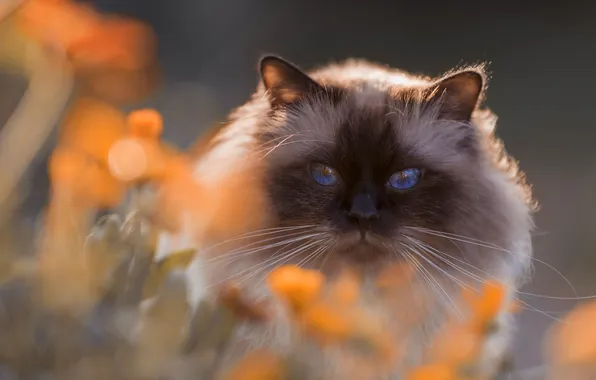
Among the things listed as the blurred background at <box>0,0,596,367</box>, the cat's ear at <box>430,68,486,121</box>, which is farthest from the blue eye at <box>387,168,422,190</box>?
the blurred background at <box>0,0,596,367</box>

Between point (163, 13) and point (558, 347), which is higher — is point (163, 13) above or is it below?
above

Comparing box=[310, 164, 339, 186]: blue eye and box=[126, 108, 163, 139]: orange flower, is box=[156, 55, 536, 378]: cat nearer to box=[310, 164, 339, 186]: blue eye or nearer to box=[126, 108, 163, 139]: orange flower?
box=[310, 164, 339, 186]: blue eye

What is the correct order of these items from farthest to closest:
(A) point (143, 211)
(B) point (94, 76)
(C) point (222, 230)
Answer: (C) point (222, 230)
(B) point (94, 76)
(A) point (143, 211)

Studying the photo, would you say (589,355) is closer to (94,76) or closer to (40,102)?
(40,102)

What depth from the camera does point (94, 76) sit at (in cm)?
81

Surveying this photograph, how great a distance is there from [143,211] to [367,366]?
256mm

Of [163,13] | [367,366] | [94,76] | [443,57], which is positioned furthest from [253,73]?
[367,366]

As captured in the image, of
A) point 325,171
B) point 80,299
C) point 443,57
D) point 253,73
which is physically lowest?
point 80,299

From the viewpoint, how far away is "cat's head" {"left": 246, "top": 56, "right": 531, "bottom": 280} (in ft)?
3.30

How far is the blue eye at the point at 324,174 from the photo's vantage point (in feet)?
3.39

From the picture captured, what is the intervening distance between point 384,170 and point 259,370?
0.66 meters

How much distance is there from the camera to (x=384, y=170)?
1.02 metres

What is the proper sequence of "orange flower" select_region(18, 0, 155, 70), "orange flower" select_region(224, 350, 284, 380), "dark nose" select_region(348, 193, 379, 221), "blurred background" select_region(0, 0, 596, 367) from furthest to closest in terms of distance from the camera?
"blurred background" select_region(0, 0, 596, 367) < "dark nose" select_region(348, 193, 379, 221) < "orange flower" select_region(18, 0, 155, 70) < "orange flower" select_region(224, 350, 284, 380)

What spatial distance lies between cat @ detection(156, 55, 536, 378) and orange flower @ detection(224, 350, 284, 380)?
556 millimetres
